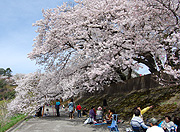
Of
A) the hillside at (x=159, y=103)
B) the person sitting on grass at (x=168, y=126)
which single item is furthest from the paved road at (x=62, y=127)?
the person sitting on grass at (x=168, y=126)

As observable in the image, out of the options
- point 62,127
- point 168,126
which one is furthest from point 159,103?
point 62,127

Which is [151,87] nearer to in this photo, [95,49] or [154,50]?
[154,50]

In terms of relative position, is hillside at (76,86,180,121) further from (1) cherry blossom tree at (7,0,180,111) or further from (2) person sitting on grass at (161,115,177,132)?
(2) person sitting on grass at (161,115,177,132)

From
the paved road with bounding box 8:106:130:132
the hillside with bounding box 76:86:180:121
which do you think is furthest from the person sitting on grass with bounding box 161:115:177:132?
the paved road with bounding box 8:106:130:132

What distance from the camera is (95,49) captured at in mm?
12469

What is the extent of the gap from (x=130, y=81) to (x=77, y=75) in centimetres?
517

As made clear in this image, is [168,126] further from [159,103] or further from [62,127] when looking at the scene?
[62,127]

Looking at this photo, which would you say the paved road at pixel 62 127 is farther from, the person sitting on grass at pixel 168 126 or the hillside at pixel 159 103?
the person sitting on grass at pixel 168 126

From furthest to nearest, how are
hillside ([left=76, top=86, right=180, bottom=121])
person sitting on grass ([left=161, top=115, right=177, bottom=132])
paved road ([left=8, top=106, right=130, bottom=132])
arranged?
1. paved road ([left=8, top=106, right=130, bottom=132])
2. hillside ([left=76, top=86, right=180, bottom=121])
3. person sitting on grass ([left=161, top=115, right=177, bottom=132])

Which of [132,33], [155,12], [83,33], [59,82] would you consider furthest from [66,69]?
[155,12]

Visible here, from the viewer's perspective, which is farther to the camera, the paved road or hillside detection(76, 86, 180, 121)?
the paved road

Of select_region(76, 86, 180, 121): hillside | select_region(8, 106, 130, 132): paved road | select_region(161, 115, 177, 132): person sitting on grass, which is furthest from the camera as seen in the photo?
select_region(8, 106, 130, 132): paved road

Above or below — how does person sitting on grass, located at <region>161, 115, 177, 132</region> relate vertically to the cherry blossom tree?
below

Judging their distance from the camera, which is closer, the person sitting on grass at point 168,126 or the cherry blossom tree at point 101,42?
the person sitting on grass at point 168,126
